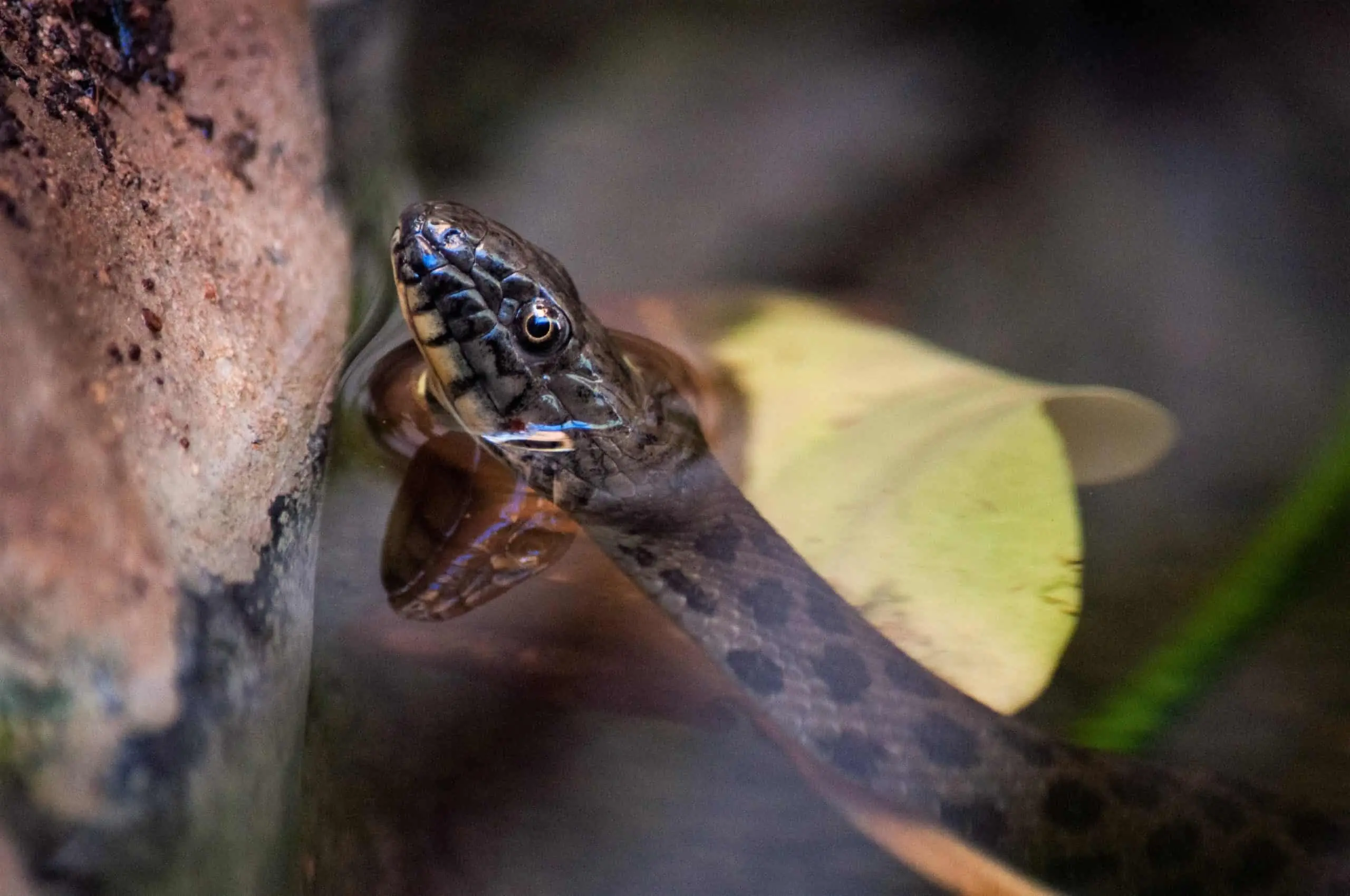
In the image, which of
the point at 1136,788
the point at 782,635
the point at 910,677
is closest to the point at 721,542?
the point at 782,635

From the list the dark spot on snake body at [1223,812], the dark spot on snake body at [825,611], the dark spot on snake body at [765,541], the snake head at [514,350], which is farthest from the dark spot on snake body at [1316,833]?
the snake head at [514,350]

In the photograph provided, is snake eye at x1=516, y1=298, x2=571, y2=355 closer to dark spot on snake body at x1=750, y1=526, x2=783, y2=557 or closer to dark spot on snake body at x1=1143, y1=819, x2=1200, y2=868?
dark spot on snake body at x1=750, y1=526, x2=783, y2=557

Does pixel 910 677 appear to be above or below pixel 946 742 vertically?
above

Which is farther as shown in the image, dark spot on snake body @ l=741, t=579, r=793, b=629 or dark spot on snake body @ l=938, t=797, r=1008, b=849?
dark spot on snake body @ l=741, t=579, r=793, b=629

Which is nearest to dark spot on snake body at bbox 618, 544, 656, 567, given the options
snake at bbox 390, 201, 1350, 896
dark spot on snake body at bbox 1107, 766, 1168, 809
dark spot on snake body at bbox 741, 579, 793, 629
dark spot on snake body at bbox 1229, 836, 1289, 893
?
snake at bbox 390, 201, 1350, 896

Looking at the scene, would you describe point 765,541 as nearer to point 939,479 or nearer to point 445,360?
point 939,479

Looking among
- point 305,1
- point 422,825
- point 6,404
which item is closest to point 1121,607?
point 422,825

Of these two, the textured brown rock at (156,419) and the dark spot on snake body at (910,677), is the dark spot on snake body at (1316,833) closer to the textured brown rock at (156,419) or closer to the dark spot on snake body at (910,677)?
the dark spot on snake body at (910,677)
